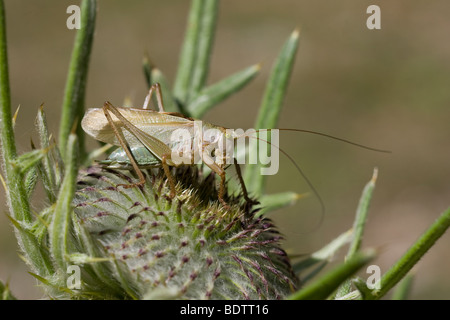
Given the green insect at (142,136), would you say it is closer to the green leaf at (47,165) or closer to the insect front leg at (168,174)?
the insect front leg at (168,174)

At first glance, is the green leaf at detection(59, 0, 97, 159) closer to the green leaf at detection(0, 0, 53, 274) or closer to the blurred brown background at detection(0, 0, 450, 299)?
the green leaf at detection(0, 0, 53, 274)

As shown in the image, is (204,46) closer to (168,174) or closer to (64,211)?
(168,174)

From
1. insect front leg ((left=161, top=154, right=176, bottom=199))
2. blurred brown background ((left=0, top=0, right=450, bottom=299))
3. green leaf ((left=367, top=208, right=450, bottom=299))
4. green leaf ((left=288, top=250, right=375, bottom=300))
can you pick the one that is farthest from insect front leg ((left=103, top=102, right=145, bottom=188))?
blurred brown background ((left=0, top=0, right=450, bottom=299))

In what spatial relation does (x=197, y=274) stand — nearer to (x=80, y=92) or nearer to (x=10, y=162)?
(x=10, y=162)

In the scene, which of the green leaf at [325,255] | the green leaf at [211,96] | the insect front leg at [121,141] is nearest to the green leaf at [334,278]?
the insect front leg at [121,141]

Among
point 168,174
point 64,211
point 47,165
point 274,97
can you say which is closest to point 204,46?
point 274,97

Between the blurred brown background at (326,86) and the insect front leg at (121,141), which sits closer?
the insect front leg at (121,141)

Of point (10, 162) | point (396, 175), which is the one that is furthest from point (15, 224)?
point (396, 175)
